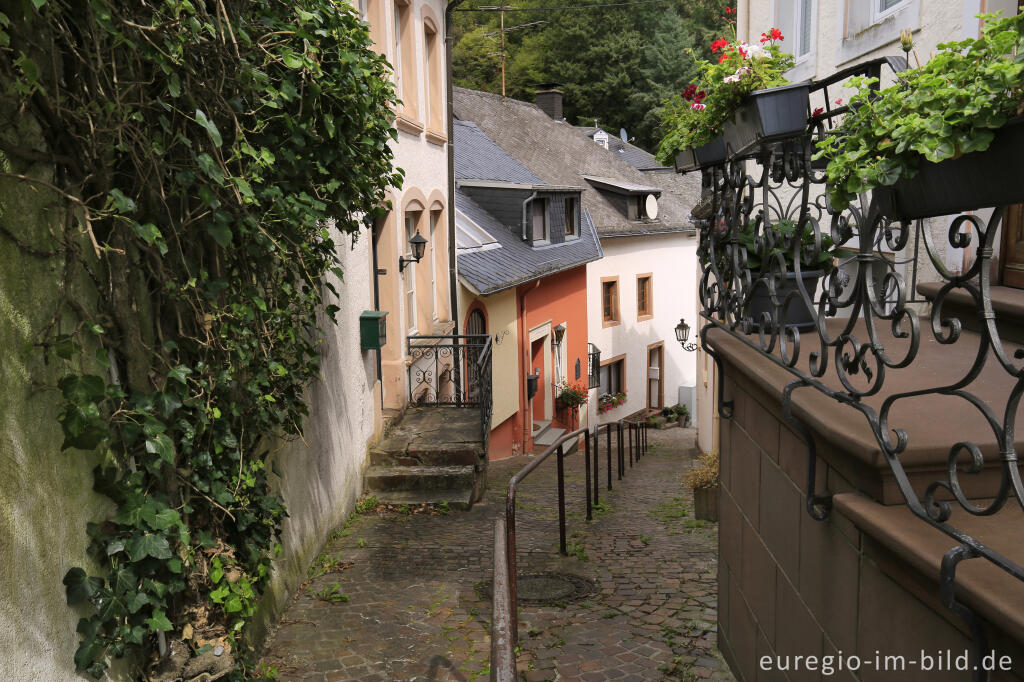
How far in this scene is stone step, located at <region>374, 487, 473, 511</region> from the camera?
8.47m

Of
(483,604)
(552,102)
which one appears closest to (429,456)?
(483,604)

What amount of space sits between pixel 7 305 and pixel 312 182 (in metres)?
2.34

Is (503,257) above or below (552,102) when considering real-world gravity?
below

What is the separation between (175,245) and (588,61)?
39.8 m

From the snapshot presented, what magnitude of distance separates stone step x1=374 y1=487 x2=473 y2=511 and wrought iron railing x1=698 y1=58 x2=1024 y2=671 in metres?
4.14

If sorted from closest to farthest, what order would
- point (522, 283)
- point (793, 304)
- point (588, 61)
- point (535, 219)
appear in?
point (793, 304) < point (522, 283) < point (535, 219) < point (588, 61)

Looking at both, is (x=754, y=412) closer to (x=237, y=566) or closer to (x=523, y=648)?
(x=523, y=648)

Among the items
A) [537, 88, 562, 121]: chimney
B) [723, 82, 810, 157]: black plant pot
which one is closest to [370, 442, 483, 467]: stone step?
[723, 82, 810, 157]: black plant pot

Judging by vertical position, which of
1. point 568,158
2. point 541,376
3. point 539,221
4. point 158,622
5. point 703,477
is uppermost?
point 568,158

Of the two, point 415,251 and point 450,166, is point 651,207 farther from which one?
point 415,251

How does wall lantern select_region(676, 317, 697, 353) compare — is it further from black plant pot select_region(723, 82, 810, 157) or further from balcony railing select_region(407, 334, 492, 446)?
black plant pot select_region(723, 82, 810, 157)

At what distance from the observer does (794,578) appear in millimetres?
3383

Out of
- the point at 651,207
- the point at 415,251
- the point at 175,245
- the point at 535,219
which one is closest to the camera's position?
the point at 175,245

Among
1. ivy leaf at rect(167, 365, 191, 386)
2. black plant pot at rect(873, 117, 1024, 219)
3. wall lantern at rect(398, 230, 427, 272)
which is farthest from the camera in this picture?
wall lantern at rect(398, 230, 427, 272)
